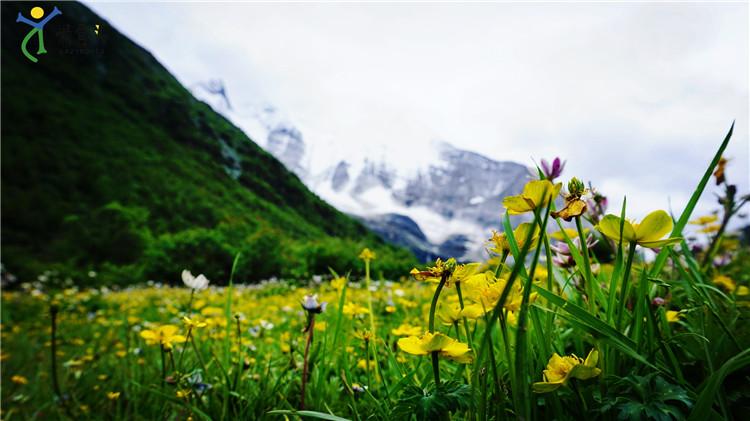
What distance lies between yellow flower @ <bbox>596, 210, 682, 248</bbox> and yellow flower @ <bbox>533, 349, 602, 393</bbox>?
0.59 ft

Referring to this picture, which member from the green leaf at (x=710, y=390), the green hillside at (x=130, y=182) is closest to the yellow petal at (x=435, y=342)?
the green leaf at (x=710, y=390)

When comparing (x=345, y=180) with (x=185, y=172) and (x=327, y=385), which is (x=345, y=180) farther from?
(x=327, y=385)

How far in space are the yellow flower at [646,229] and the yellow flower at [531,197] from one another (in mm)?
91

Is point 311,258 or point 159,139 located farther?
point 159,139

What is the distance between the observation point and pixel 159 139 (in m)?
26.8

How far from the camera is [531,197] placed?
56cm

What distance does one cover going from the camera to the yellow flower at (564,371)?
0.55 metres

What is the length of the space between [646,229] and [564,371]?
244 mm

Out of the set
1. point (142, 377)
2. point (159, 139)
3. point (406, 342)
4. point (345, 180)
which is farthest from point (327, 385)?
point (345, 180)

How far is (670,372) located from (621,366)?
89 millimetres

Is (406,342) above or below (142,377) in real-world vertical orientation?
above

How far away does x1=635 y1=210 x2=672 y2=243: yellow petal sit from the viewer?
527 mm

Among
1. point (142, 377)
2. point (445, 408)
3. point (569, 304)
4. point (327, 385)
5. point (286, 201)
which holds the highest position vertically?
point (286, 201)

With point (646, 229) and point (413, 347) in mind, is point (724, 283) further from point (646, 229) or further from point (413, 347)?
point (413, 347)
